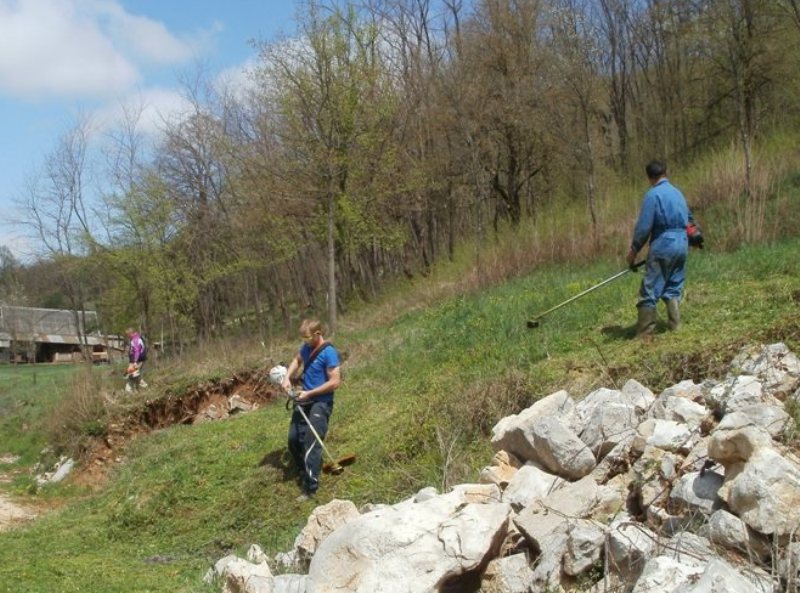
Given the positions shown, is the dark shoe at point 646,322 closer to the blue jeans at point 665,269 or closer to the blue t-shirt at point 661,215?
the blue jeans at point 665,269

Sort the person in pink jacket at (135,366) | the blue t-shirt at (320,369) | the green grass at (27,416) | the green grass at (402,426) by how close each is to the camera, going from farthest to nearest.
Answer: the green grass at (27,416) < the person in pink jacket at (135,366) < the blue t-shirt at (320,369) < the green grass at (402,426)

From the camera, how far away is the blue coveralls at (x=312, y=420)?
9.27 m

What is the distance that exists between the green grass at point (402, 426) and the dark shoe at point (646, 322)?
0.17 metres

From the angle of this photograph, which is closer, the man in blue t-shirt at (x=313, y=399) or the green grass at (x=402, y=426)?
the green grass at (x=402, y=426)

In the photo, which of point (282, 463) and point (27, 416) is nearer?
point (282, 463)

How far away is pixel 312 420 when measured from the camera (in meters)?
9.39

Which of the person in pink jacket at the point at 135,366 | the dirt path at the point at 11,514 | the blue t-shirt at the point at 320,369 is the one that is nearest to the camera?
the blue t-shirt at the point at 320,369

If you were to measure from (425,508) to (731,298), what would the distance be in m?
6.69

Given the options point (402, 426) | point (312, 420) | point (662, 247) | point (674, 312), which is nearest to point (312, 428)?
point (312, 420)

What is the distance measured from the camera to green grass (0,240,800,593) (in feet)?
26.2

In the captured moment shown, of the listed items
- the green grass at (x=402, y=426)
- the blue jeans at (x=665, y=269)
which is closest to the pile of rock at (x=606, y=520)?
the green grass at (x=402, y=426)

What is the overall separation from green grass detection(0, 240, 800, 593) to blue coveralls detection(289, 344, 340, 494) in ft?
0.86

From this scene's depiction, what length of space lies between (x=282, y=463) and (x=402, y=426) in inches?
61.6

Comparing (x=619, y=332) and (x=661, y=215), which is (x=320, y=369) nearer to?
(x=619, y=332)
